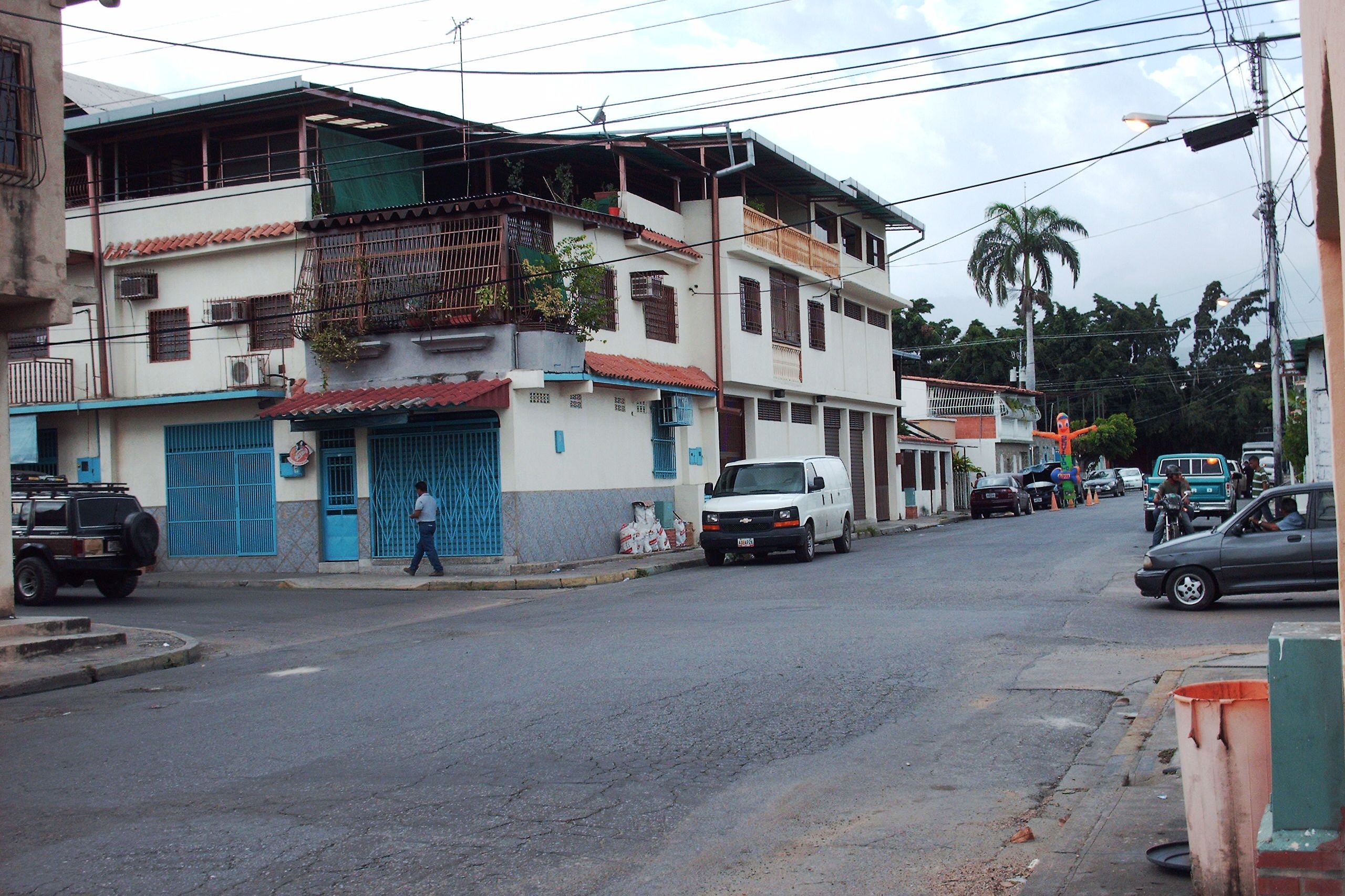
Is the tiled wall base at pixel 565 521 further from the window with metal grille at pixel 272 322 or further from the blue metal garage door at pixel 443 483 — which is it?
the window with metal grille at pixel 272 322

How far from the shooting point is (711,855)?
5.68 m

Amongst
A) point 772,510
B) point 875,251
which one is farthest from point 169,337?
point 875,251

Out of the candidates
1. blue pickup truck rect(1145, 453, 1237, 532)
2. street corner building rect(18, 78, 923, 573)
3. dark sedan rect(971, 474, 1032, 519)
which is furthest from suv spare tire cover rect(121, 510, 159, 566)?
dark sedan rect(971, 474, 1032, 519)

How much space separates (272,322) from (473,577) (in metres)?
7.52

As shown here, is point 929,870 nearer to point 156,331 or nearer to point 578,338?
point 578,338

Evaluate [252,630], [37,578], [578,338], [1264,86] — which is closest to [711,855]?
[252,630]

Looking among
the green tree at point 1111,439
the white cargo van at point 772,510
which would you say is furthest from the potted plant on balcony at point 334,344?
the green tree at point 1111,439

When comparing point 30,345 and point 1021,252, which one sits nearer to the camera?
point 30,345

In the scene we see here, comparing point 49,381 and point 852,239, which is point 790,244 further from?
point 49,381

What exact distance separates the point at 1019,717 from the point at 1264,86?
23.9 metres

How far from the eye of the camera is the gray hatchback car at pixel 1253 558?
14.2 metres

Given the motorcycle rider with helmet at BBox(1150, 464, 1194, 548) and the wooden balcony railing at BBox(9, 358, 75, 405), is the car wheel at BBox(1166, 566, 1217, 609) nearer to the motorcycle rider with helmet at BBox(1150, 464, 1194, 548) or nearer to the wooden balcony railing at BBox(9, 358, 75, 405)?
the motorcycle rider with helmet at BBox(1150, 464, 1194, 548)

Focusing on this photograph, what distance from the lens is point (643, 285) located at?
2711cm

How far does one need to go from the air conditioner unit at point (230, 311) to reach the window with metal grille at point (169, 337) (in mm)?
1094
